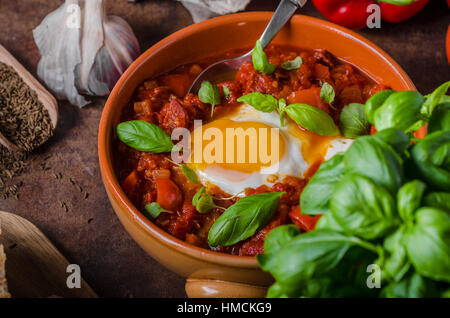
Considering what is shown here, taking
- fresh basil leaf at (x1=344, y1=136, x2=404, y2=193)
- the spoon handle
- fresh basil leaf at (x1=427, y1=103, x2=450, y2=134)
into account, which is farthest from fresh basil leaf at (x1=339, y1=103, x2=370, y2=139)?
fresh basil leaf at (x1=344, y1=136, x2=404, y2=193)

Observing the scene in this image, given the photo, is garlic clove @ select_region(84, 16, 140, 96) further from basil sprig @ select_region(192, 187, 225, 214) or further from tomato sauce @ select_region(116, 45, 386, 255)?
basil sprig @ select_region(192, 187, 225, 214)

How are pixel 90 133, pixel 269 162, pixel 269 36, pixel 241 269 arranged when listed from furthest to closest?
pixel 90 133
pixel 269 36
pixel 269 162
pixel 241 269

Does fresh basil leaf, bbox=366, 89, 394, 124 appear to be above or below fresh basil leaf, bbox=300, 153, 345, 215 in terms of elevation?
above

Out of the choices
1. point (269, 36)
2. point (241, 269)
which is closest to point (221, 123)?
point (269, 36)

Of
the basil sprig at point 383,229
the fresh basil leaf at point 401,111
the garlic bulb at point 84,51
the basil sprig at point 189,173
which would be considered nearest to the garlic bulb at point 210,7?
the garlic bulb at point 84,51

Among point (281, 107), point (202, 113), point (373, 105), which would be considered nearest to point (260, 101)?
point (281, 107)
